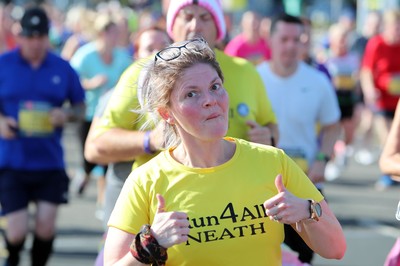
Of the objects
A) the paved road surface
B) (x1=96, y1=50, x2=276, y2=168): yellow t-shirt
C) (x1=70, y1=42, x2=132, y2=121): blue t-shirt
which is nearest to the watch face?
(x1=96, y1=50, x2=276, y2=168): yellow t-shirt

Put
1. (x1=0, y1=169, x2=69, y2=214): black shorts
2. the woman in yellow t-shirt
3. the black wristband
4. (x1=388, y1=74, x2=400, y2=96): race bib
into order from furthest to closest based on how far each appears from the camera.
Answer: (x1=388, y1=74, x2=400, y2=96): race bib, (x1=0, y1=169, x2=69, y2=214): black shorts, the black wristband, the woman in yellow t-shirt

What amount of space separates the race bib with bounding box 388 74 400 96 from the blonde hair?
1046cm

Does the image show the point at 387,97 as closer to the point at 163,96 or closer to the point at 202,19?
the point at 202,19

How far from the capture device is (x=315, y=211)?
11.9 ft

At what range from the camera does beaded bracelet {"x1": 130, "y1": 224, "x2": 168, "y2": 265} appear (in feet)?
11.5

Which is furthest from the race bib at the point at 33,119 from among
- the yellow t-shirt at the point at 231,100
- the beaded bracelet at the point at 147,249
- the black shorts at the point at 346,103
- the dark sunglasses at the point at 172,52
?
the black shorts at the point at 346,103

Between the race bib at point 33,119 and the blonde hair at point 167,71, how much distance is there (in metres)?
4.20

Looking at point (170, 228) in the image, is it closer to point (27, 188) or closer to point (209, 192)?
point (209, 192)

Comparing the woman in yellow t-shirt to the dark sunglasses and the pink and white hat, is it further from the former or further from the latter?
the pink and white hat

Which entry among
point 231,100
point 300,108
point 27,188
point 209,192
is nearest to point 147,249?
point 209,192

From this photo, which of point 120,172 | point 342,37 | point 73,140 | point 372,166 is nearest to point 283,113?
point 120,172

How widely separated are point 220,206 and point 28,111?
458 cm

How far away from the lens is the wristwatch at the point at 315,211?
3.61 meters

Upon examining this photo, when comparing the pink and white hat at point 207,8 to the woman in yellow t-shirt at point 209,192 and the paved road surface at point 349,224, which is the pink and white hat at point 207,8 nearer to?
the woman in yellow t-shirt at point 209,192
